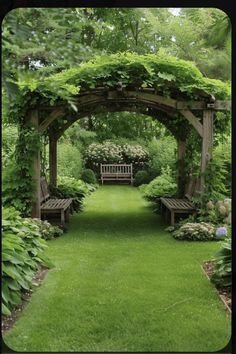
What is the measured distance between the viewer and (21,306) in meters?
3.53

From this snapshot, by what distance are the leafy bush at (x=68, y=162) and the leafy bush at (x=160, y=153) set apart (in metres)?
2.22

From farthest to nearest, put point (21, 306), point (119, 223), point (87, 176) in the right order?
1. point (87, 176)
2. point (119, 223)
3. point (21, 306)

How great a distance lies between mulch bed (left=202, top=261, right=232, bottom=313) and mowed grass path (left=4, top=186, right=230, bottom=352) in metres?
0.05

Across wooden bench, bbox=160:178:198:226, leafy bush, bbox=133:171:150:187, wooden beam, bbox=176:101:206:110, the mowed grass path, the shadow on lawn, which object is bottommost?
the mowed grass path

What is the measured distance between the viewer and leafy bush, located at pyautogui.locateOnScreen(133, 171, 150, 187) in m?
14.4

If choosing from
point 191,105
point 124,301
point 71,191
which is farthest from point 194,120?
point 124,301

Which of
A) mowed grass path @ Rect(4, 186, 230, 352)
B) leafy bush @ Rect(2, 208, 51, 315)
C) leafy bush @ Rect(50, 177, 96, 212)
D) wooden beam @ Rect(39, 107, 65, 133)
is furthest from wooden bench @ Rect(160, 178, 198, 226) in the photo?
leafy bush @ Rect(2, 208, 51, 315)

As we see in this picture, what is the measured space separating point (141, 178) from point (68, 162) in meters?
2.71

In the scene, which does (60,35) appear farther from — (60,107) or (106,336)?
(60,107)

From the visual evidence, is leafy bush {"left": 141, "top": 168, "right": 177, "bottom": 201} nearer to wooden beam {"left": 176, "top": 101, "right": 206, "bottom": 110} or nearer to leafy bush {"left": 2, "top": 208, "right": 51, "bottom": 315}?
wooden beam {"left": 176, "top": 101, "right": 206, "bottom": 110}

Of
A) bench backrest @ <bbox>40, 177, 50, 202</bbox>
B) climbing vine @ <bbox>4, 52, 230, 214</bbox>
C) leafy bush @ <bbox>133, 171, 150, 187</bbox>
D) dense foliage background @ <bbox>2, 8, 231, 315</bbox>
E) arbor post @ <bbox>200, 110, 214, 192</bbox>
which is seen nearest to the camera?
dense foliage background @ <bbox>2, 8, 231, 315</bbox>

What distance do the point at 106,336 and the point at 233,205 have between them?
119 cm

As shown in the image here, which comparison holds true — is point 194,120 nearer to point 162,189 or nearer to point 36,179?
point 36,179

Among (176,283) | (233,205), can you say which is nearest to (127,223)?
(176,283)
